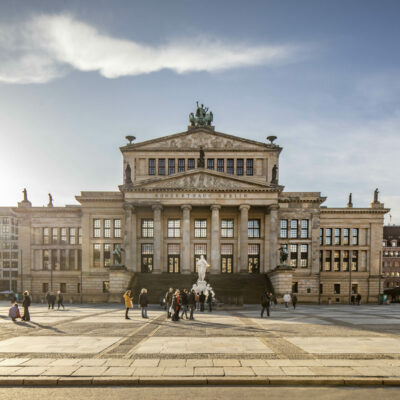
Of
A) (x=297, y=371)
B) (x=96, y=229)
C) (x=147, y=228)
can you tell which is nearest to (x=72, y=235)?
(x=96, y=229)

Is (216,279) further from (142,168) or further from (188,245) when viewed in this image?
(142,168)

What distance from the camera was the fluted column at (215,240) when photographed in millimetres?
50541

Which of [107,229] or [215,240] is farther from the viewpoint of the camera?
[107,229]

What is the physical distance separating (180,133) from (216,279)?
77.3ft

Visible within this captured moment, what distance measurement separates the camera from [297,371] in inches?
447

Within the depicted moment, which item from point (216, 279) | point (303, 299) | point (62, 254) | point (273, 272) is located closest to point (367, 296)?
point (303, 299)

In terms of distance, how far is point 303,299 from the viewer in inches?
2185

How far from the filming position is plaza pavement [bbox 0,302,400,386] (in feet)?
35.1

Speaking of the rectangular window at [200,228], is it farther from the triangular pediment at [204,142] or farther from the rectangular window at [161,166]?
the triangular pediment at [204,142]

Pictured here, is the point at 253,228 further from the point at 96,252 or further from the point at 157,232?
the point at 96,252

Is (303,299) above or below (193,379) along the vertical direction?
above

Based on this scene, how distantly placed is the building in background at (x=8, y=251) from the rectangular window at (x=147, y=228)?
45118mm

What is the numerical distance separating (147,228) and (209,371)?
46.0 meters

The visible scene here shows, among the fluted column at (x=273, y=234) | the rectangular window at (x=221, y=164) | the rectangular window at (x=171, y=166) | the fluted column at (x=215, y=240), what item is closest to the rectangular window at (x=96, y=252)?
the rectangular window at (x=171, y=166)
